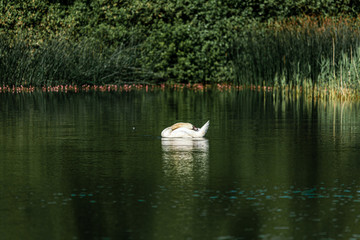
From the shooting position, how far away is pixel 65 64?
29891 mm

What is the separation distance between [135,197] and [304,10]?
1054 inches

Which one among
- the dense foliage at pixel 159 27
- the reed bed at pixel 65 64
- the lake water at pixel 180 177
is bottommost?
the lake water at pixel 180 177

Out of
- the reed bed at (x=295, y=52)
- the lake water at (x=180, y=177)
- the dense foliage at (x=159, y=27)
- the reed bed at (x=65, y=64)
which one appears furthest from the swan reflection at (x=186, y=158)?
the dense foliage at (x=159, y=27)

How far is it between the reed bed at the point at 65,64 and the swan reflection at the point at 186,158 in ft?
52.9

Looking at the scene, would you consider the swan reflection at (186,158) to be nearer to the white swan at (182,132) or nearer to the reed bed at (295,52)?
the white swan at (182,132)

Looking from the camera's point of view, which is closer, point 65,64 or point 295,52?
point 295,52

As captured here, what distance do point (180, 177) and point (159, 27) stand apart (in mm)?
24048

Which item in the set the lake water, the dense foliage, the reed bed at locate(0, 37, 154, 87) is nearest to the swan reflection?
the lake water

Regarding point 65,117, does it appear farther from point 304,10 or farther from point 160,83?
point 304,10

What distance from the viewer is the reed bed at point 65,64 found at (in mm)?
29250

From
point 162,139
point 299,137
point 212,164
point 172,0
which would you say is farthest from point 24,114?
point 172,0

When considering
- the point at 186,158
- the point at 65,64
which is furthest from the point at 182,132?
the point at 65,64

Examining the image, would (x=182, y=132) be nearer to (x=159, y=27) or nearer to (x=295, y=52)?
(x=295, y=52)

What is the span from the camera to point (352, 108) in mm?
20406
